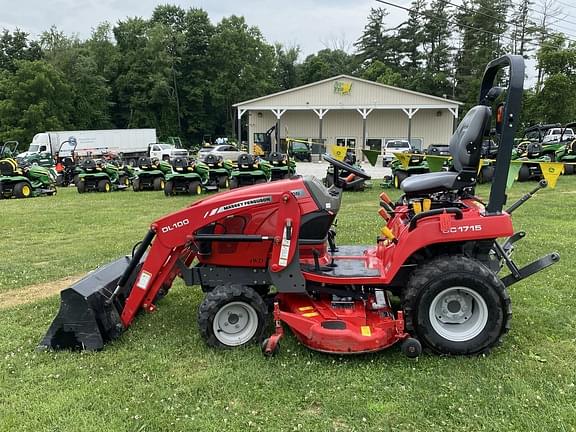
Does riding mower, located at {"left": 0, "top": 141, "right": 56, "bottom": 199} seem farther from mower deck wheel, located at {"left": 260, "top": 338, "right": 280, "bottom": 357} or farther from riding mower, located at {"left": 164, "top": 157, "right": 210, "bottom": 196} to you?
mower deck wheel, located at {"left": 260, "top": 338, "right": 280, "bottom": 357}

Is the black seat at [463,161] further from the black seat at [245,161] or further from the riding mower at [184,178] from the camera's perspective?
the black seat at [245,161]

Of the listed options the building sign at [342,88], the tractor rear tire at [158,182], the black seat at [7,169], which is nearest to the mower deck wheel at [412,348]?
the tractor rear tire at [158,182]

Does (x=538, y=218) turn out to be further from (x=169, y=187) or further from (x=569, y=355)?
(x=169, y=187)

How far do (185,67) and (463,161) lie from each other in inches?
2348

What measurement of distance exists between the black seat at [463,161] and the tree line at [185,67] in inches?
1914

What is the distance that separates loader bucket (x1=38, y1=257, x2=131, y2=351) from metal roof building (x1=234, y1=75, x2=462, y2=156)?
32601 mm

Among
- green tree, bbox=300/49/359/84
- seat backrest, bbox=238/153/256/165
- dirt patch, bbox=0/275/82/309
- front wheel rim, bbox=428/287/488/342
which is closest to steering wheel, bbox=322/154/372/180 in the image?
front wheel rim, bbox=428/287/488/342

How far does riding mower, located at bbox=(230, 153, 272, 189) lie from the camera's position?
658 inches

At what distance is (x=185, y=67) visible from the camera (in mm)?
59406

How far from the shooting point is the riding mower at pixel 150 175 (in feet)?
59.0

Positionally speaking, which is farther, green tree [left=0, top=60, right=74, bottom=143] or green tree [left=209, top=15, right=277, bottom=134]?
green tree [left=209, top=15, right=277, bottom=134]

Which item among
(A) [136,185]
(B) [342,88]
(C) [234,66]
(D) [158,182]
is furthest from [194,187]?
(C) [234,66]

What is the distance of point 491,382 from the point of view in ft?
11.2

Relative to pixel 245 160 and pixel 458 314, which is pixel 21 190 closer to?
pixel 245 160
